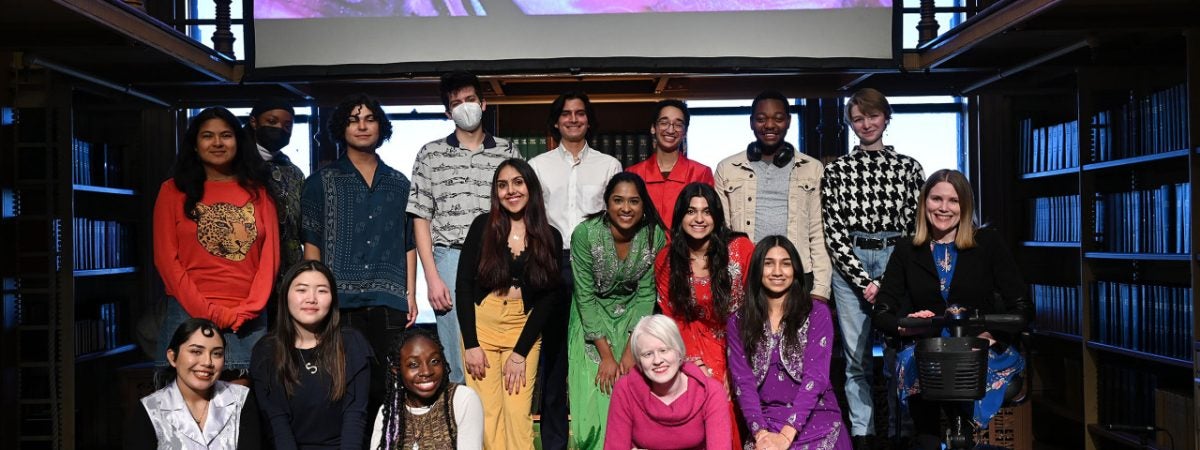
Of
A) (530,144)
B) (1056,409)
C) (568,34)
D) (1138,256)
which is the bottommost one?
(1056,409)

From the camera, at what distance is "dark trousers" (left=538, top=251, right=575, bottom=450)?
3963 millimetres

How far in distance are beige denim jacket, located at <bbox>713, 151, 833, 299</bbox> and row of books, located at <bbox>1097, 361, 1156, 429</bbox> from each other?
1499 millimetres

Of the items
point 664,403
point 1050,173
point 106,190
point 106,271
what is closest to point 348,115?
point 664,403

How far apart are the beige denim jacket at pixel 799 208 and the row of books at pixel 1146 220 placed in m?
1.40

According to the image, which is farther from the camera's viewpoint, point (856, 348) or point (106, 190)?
point (106, 190)

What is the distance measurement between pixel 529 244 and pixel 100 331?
2.97m

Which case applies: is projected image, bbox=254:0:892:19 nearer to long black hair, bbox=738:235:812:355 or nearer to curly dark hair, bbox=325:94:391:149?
→ curly dark hair, bbox=325:94:391:149

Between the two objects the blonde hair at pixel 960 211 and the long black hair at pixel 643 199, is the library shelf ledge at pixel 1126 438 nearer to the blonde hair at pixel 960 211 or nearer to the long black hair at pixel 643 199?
the blonde hair at pixel 960 211

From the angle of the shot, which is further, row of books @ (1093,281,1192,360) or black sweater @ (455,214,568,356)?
row of books @ (1093,281,1192,360)

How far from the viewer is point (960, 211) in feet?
12.1

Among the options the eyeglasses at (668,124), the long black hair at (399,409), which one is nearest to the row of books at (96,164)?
the long black hair at (399,409)

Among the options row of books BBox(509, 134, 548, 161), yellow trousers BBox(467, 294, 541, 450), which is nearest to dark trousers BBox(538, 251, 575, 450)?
yellow trousers BBox(467, 294, 541, 450)

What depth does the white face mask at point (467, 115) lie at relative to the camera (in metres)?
4.15

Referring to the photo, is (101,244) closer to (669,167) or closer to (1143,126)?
(669,167)
